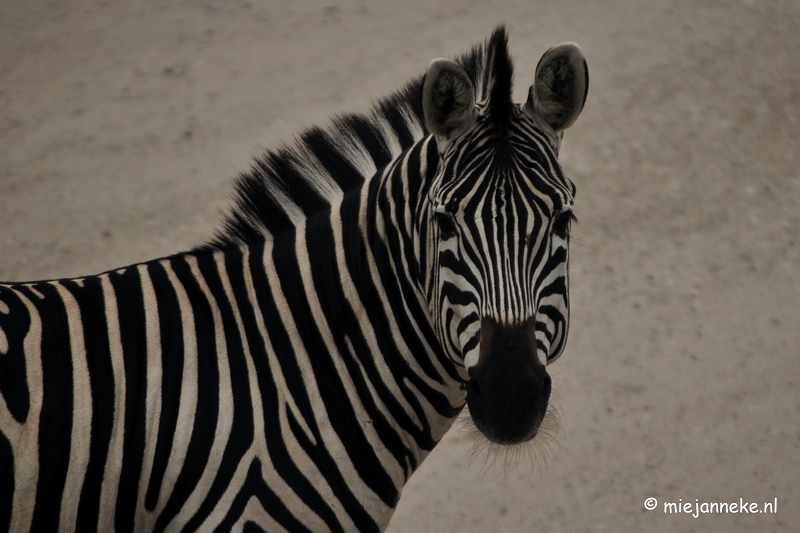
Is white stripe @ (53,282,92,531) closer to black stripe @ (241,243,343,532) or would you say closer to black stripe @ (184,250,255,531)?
black stripe @ (184,250,255,531)

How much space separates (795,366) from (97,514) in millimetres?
6629

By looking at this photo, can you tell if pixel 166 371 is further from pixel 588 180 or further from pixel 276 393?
pixel 588 180

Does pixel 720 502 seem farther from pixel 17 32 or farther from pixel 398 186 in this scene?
pixel 17 32

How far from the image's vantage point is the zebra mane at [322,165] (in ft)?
11.5

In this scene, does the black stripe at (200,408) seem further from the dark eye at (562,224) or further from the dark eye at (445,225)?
the dark eye at (562,224)

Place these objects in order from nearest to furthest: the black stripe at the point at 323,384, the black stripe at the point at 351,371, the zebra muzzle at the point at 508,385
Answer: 1. the zebra muzzle at the point at 508,385
2. the black stripe at the point at 323,384
3. the black stripe at the point at 351,371

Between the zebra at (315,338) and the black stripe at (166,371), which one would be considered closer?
the zebra at (315,338)

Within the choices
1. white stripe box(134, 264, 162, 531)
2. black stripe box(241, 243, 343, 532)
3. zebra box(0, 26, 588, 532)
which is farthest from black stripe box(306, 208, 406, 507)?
white stripe box(134, 264, 162, 531)

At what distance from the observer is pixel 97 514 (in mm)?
2895

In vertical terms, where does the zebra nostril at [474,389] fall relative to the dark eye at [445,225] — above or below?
below

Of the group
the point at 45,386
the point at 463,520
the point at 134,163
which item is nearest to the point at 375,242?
the point at 45,386

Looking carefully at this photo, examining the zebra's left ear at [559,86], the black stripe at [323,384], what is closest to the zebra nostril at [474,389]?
the black stripe at [323,384]

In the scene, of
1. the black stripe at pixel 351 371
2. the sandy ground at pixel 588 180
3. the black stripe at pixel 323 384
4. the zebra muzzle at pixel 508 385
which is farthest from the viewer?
the sandy ground at pixel 588 180

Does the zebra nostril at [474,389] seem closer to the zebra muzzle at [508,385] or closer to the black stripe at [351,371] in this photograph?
the zebra muzzle at [508,385]
